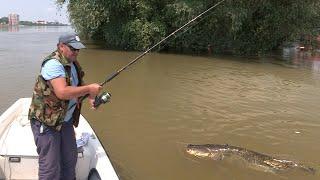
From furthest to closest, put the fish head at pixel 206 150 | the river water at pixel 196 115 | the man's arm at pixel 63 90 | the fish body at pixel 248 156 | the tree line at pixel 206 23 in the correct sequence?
the tree line at pixel 206 23, the fish head at pixel 206 150, the river water at pixel 196 115, the fish body at pixel 248 156, the man's arm at pixel 63 90

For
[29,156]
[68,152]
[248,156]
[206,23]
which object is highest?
[206,23]

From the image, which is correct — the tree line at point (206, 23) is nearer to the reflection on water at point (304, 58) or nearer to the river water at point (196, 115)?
Result: the reflection on water at point (304, 58)

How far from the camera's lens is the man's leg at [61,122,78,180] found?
16.0ft

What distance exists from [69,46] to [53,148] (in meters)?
1.05

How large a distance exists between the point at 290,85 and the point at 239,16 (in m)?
8.69

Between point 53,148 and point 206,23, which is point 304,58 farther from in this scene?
point 53,148

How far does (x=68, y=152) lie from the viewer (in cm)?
498

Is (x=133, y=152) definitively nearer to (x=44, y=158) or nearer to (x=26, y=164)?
(x=26, y=164)

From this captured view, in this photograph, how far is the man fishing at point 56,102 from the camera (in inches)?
175

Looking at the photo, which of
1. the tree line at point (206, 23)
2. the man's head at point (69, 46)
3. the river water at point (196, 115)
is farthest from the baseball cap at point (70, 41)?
the tree line at point (206, 23)

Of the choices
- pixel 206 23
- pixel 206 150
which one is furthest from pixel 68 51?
pixel 206 23

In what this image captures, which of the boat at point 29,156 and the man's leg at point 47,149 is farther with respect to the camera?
the boat at point 29,156

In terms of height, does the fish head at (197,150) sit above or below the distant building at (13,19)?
below

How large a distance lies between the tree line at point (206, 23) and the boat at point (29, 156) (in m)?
19.0
